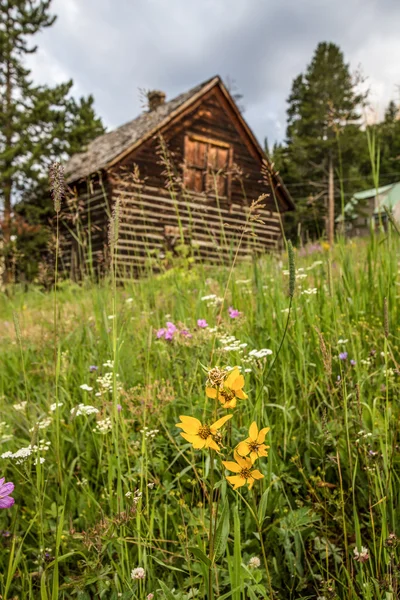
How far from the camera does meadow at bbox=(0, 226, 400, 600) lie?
1.06m

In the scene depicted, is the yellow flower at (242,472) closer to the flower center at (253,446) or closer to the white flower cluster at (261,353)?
the flower center at (253,446)

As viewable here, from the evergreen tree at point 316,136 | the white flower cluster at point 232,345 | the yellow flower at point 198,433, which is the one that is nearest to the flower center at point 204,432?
the yellow flower at point 198,433

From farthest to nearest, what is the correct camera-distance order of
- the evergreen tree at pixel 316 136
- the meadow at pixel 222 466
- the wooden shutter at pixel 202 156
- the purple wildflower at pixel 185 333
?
the evergreen tree at pixel 316 136 → the wooden shutter at pixel 202 156 → the purple wildflower at pixel 185 333 → the meadow at pixel 222 466

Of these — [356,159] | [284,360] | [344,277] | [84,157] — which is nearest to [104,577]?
[284,360]

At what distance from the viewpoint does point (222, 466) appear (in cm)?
118

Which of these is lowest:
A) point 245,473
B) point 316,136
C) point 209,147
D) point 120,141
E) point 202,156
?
point 245,473

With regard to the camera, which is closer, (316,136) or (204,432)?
(204,432)

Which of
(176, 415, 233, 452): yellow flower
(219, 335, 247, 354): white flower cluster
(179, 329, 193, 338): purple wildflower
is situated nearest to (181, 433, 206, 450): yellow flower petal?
(176, 415, 233, 452): yellow flower

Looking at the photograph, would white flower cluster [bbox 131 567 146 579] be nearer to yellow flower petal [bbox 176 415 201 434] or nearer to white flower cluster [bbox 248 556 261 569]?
white flower cluster [bbox 248 556 261 569]

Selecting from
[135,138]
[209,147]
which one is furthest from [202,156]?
[135,138]

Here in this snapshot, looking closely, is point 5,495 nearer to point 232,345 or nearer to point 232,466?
point 232,466

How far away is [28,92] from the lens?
18.6 m

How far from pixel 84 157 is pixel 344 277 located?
1570 centimetres

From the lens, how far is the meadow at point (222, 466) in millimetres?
1064
